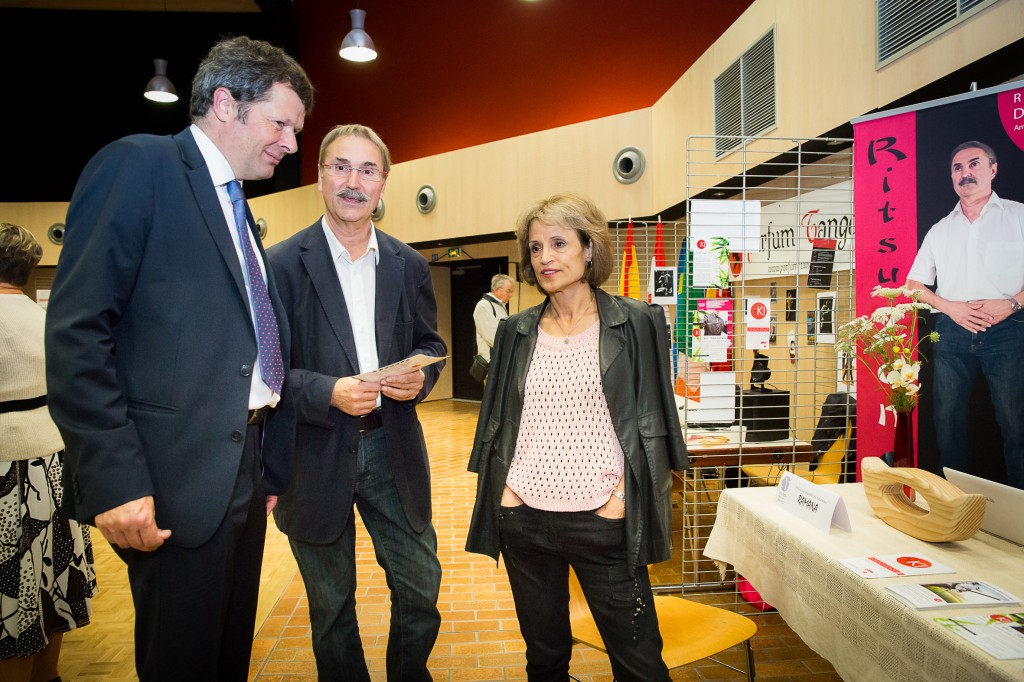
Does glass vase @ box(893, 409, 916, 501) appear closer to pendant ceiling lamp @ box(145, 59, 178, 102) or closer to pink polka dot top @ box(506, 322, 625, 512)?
pink polka dot top @ box(506, 322, 625, 512)

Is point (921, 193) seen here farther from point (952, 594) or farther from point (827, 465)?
point (827, 465)

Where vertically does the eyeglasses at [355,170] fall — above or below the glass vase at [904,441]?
above

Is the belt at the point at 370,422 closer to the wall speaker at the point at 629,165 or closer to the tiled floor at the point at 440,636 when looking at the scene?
the tiled floor at the point at 440,636

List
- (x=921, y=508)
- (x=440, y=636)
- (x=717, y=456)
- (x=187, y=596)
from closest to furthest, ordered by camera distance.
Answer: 1. (x=187, y=596)
2. (x=921, y=508)
3. (x=440, y=636)
4. (x=717, y=456)

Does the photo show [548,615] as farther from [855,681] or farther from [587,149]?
[587,149]

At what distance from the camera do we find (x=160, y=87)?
30.6ft

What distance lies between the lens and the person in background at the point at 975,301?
216cm

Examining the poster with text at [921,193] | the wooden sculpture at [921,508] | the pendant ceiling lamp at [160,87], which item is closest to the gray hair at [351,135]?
the wooden sculpture at [921,508]

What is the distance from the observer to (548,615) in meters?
1.81

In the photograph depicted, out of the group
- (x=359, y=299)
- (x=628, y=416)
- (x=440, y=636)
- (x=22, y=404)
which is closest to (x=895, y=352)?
(x=628, y=416)

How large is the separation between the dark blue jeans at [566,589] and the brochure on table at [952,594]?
0.62 metres

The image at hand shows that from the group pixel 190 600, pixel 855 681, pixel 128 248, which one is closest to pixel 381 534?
pixel 190 600

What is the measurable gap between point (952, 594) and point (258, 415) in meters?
1.64

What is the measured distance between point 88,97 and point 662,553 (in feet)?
46.5
